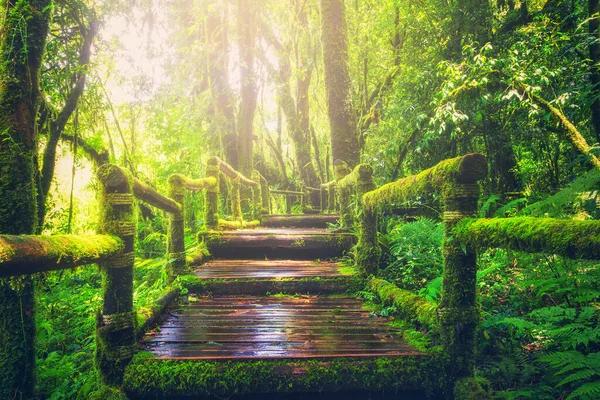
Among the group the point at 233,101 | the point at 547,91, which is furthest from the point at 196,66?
the point at 547,91

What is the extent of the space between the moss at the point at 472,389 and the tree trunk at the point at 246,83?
29.4 feet

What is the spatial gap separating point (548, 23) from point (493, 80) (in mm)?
1069

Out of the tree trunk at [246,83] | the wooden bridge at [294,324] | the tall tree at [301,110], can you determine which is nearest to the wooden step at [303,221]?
the tree trunk at [246,83]

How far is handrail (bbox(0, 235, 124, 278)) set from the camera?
1.29 meters

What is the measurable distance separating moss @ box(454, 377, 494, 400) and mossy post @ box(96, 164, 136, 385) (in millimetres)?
2050

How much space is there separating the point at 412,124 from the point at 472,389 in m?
5.23

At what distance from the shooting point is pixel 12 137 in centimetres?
272

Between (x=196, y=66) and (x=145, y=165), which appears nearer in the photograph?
(x=196, y=66)

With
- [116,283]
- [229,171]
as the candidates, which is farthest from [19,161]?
[229,171]

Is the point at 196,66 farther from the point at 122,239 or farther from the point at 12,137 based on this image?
the point at 122,239

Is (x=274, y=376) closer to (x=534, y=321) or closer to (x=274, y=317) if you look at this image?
(x=274, y=317)

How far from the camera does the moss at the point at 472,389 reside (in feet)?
6.22

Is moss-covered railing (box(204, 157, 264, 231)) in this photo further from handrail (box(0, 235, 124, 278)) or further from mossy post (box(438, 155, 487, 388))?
mossy post (box(438, 155, 487, 388))

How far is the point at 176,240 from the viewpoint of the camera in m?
4.08
